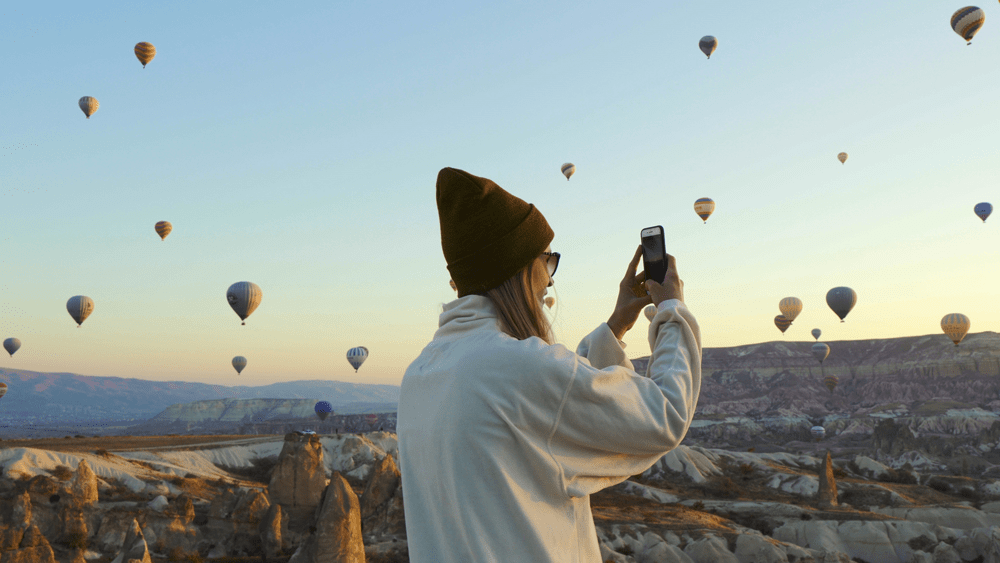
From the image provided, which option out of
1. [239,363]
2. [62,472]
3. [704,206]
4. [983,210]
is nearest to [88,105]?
[62,472]

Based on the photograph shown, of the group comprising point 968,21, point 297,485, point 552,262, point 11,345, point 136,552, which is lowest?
point 136,552

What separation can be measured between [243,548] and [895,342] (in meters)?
137

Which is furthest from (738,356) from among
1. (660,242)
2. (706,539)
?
(660,242)

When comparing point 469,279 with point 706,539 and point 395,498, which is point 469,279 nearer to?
point 395,498

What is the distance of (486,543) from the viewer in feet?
3.86

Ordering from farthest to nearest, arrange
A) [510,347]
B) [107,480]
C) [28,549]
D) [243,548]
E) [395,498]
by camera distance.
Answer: [107,480] → [395,498] → [243,548] → [28,549] → [510,347]

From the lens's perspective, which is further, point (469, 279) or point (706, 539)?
point (706, 539)

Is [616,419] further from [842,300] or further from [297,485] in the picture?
[842,300]

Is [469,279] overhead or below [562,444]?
overhead

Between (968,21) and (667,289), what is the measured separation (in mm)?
40958

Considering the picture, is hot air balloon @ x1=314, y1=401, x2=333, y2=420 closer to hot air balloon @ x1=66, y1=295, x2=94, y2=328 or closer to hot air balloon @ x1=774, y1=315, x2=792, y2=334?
hot air balloon @ x1=66, y1=295, x2=94, y2=328

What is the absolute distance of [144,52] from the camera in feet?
139

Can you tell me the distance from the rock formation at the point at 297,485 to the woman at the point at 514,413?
23.9m

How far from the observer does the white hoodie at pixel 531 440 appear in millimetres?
1149
